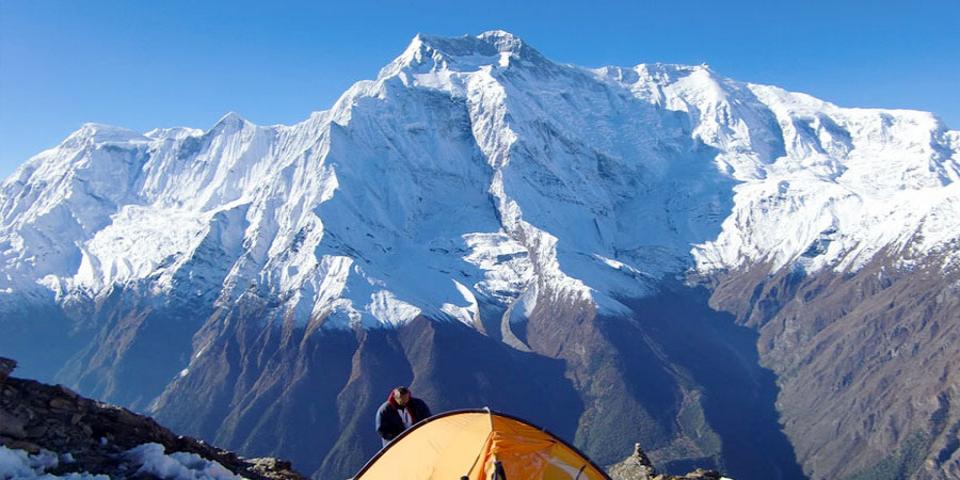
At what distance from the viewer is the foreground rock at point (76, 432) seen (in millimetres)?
23438

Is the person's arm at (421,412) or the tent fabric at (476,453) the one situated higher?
the person's arm at (421,412)

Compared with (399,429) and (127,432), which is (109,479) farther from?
(399,429)

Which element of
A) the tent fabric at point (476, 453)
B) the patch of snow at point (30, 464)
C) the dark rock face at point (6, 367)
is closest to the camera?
the patch of snow at point (30, 464)

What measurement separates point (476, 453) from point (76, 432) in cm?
1308

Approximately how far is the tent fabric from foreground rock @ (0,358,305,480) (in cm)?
641

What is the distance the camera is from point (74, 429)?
25.4m

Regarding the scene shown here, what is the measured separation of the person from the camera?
93.9 ft

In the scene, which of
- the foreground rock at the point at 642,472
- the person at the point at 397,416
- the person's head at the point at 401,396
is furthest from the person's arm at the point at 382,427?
the foreground rock at the point at 642,472

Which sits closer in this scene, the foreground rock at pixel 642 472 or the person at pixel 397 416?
the person at pixel 397 416

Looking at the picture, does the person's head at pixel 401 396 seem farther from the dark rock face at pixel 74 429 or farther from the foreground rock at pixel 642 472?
the foreground rock at pixel 642 472

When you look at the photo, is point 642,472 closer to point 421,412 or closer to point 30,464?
point 421,412

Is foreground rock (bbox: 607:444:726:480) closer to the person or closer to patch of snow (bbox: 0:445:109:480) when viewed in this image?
the person

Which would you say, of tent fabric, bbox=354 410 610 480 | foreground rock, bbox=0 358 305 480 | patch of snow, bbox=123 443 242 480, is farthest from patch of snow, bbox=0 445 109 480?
tent fabric, bbox=354 410 610 480

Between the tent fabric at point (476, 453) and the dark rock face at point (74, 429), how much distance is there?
7143 mm
